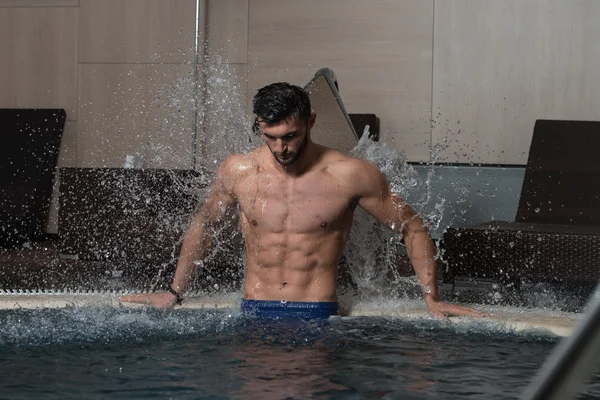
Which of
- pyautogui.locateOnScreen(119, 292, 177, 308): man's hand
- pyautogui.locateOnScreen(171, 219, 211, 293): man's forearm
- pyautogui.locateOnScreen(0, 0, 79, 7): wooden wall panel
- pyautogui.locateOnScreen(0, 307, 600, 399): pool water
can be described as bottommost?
pyautogui.locateOnScreen(0, 307, 600, 399): pool water

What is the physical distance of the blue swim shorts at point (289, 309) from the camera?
260cm

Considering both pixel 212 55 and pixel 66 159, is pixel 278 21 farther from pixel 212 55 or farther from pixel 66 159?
pixel 66 159

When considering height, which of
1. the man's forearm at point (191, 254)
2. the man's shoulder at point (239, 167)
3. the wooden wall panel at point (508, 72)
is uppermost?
the wooden wall panel at point (508, 72)

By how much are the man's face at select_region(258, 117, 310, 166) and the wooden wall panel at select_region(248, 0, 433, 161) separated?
118 inches

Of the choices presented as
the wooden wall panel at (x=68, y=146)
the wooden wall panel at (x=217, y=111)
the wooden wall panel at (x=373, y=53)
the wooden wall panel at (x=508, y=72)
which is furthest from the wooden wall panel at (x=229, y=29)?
the wooden wall panel at (x=508, y=72)

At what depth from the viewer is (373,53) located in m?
5.54

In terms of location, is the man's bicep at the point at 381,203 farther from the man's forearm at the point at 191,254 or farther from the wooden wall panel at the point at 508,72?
the wooden wall panel at the point at 508,72

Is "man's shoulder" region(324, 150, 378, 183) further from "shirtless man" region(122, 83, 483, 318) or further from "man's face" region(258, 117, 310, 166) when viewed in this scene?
"man's face" region(258, 117, 310, 166)

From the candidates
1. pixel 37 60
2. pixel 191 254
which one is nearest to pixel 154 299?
pixel 191 254

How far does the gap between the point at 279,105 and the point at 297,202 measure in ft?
1.16

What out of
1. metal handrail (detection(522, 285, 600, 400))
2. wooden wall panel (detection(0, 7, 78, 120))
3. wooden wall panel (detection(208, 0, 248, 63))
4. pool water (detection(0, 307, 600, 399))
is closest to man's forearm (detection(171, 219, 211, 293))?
pool water (detection(0, 307, 600, 399))

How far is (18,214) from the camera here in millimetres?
5320

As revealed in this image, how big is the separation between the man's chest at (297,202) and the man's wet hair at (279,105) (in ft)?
0.79

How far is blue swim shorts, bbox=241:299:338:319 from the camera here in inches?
102
